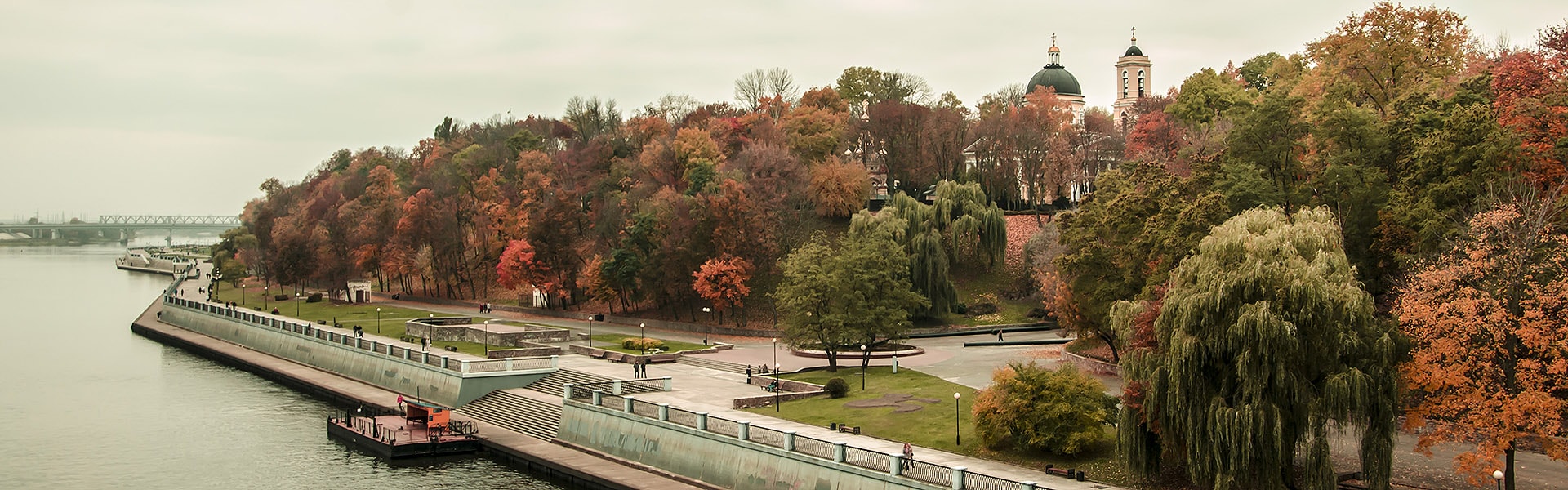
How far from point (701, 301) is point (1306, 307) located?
50673mm

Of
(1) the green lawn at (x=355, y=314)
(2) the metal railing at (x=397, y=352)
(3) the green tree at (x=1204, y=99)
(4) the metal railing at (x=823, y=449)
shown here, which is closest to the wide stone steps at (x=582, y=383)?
(2) the metal railing at (x=397, y=352)

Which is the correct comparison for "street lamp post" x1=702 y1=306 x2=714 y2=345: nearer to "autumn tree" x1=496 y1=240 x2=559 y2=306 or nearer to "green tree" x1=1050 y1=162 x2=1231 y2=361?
"autumn tree" x1=496 y1=240 x2=559 y2=306

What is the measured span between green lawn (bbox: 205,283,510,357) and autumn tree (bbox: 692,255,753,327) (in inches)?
456

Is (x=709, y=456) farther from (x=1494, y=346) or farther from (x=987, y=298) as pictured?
(x=987, y=298)

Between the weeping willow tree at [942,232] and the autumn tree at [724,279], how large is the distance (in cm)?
649

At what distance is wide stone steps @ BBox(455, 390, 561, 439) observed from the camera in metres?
45.0

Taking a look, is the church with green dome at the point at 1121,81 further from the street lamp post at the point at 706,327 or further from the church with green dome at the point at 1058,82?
the street lamp post at the point at 706,327

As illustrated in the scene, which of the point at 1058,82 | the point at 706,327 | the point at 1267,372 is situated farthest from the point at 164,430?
the point at 1058,82

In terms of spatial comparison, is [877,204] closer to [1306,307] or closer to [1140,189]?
[1140,189]

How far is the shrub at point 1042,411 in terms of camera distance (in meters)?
33.5

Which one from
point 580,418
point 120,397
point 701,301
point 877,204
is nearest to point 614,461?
point 580,418

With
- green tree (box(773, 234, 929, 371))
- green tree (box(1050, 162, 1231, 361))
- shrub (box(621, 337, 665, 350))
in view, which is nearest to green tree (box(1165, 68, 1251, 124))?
green tree (box(1050, 162, 1231, 361))

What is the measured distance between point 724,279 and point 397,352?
17583 mm

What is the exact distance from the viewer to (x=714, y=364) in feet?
183
